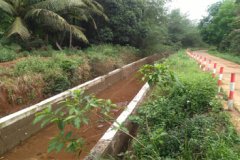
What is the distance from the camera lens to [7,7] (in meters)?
13.4

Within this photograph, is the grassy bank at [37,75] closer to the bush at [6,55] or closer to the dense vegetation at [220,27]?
the bush at [6,55]

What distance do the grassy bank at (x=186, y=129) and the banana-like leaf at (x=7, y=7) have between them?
28.7 ft

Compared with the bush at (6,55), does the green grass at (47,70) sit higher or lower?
lower

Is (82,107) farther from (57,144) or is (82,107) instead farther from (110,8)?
(110,8)

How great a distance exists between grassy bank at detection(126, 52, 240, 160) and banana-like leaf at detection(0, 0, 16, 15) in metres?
8.76

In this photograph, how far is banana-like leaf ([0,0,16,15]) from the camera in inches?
508

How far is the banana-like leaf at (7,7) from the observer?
42.3 ft

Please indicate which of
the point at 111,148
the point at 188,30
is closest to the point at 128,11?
the point at 111,148

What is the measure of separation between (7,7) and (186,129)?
1088 centimetres

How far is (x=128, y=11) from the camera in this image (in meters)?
22.5

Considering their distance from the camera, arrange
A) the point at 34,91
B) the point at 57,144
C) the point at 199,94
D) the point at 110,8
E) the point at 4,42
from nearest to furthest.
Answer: the point at 57,144 < the point at 199,94 < the point at 34,91 < the point at 4,42 < the point at 110,8

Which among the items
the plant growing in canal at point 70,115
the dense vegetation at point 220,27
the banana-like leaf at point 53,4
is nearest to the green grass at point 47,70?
the banana-like leaf at point 53,4

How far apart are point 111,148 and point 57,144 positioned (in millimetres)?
2243

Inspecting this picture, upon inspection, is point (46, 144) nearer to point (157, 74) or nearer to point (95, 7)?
point (157, 74)
